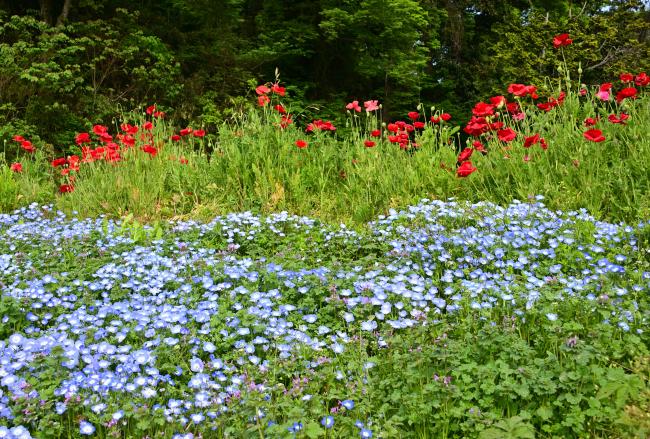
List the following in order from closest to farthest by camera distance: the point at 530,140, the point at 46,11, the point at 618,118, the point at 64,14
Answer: the point at 530,140 → the point at 618,118 → the point at 64,14 → the point at 46,11

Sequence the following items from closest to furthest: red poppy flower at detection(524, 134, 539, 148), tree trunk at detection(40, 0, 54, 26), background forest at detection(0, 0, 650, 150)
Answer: red poppy flower at detection(524, 134, 539, 148), background forest at detection(0, 0, 650, 150), tree trunk at detection(40, 0, 54, 26)

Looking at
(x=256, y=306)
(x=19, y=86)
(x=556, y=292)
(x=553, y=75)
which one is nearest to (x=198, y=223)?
(x=256, y=306)

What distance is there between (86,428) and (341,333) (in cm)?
106

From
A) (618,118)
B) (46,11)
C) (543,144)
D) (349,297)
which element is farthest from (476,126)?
(46,11)

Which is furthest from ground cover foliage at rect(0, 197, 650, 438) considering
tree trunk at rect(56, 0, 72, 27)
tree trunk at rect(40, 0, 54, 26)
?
tree trunk at rect(40, 0, 54, 26)

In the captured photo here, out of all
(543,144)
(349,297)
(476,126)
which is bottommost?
(349,297)

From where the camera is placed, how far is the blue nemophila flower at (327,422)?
1.95 m

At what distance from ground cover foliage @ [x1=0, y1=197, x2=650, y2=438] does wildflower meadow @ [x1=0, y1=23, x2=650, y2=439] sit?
0.04ft

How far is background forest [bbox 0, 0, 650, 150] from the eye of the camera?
8.99 meters

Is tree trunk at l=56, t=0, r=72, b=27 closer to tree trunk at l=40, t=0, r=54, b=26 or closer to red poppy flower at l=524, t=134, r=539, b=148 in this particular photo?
tree trunk at l=40, t=0, r=54, b=26

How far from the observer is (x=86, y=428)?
6.45 feet

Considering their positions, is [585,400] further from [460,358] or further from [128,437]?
[128,437]

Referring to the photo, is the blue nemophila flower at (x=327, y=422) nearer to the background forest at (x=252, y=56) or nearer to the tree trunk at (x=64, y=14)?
the background forest at (x=252, y=56)

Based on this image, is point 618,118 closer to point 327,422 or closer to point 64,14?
point 327,422
